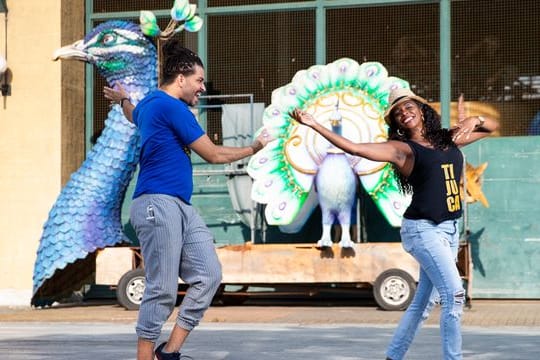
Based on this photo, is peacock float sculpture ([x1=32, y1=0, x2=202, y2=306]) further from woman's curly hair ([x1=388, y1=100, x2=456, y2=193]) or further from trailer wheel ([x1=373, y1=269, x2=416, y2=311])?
woman's curly hair ([x1=388, y1=100, x2=456, y2=193])

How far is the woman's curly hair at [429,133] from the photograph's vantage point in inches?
290

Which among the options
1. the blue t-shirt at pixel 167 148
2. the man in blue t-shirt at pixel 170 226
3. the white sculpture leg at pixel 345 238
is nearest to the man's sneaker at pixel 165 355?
the man in blue t-shirt at pixel 170 226

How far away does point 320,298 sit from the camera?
634 inches

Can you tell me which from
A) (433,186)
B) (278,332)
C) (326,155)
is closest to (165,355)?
(433,186)

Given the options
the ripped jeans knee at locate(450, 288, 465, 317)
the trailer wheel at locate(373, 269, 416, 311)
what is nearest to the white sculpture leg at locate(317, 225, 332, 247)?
the trailer wheel at locate(373, 269, 416, 311)

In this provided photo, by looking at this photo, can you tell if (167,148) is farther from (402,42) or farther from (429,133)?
(402,42)

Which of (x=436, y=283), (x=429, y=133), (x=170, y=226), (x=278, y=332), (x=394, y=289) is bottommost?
(x=278, y=332)

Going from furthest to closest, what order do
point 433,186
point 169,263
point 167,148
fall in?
1. point 433,186
2. point 167,148
3. point 169,263

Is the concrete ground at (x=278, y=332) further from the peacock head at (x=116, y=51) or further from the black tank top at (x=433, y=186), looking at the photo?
the peacock head at (x=116, y=51)

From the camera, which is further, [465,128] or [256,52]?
[256,52]

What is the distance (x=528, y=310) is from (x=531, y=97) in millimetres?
3311

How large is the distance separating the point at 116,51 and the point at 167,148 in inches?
347

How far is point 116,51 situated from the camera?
1547cm

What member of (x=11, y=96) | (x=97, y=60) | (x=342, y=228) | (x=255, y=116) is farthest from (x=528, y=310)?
(x=11, y=96)
